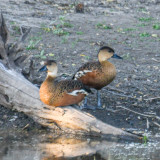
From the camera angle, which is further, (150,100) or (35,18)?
(35,18)

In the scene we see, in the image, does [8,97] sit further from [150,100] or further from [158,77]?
[158,77]

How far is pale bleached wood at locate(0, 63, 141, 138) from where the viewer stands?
19.9 ft

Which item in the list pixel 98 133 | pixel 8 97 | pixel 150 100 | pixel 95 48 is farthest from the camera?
pixel 95 48

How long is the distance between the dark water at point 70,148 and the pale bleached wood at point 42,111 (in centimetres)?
15

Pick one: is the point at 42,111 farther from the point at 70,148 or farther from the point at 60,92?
the point at 70,148

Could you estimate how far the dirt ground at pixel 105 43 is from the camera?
7.00 metres

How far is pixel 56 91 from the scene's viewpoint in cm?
614

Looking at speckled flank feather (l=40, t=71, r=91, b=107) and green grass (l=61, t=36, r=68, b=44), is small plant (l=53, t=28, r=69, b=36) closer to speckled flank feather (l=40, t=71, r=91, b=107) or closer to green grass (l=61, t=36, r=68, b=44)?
green grass (l=61, t=36, r=68, b=44)

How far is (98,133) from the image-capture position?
6078 millimetres

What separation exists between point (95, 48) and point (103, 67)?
351cm

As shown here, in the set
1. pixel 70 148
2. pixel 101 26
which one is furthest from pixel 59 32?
pixel 70 148

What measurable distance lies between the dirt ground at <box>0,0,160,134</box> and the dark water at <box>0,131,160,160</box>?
0.41 meters

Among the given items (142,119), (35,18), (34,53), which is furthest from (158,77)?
(35,18)

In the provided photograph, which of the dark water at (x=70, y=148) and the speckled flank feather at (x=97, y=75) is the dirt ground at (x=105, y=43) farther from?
the speckled flank feather at (x=97, y=75)
